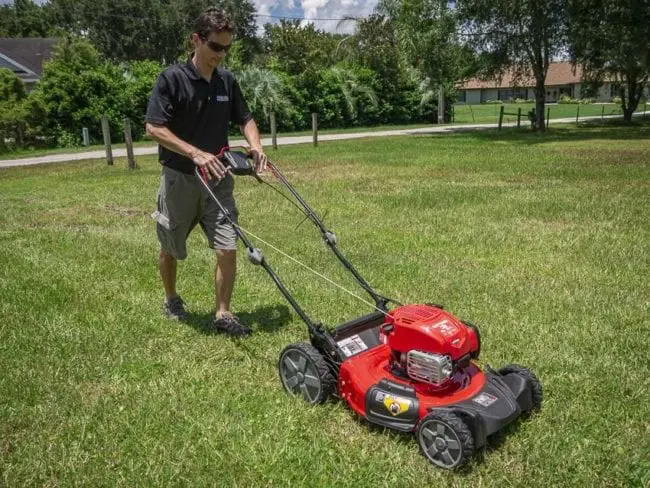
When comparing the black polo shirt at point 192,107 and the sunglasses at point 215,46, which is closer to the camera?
the sunglasses at point 215,46

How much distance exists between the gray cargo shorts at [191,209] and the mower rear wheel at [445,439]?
2.17 meters

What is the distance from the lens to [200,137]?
4.73 meters

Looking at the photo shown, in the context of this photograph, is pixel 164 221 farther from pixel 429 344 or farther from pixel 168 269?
pixel 429 344

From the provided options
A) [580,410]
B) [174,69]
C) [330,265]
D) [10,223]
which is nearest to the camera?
[580,410]

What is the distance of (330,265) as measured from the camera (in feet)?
22.4

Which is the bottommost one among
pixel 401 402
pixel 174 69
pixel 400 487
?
pixel 400 487

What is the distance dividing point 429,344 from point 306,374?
934 mm

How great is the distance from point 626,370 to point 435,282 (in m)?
2.17

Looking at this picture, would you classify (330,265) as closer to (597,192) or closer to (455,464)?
(455,464)

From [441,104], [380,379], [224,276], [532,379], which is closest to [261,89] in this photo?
[441,104]

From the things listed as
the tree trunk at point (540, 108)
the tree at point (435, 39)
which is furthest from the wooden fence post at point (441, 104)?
the tree trunk at point (540, 108)

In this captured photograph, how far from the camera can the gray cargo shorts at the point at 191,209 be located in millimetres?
4773

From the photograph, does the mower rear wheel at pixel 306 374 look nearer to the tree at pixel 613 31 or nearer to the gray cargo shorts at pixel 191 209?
the gray cargo shorts at pixel 191 209

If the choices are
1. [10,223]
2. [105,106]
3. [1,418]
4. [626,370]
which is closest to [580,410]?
[626,370]
